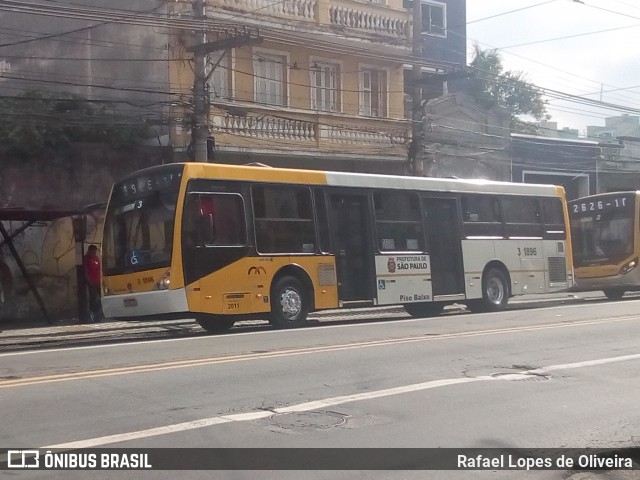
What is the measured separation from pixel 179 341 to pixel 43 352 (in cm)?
219

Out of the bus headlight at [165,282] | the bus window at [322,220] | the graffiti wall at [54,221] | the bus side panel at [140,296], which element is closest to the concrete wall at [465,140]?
the graffiti wall at [54,221]

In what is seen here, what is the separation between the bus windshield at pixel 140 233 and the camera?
15094mm

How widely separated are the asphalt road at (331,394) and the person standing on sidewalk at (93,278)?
20.1 feet

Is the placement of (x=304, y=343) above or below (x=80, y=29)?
below

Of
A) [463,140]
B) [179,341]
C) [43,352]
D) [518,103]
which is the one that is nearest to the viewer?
[43,352]

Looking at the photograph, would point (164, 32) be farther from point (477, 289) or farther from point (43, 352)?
point (43, 352)

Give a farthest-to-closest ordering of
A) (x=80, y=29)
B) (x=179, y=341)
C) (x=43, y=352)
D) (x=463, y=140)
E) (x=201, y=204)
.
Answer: (x=463, y=140) < (x=80, y=29) < (x=201, y=204) < (x=179, y=341) < (x=43, y=352)

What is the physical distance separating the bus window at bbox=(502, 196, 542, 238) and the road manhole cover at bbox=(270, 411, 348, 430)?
45.7 ft

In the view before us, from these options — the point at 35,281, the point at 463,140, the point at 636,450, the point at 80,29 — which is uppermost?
the point at 80,29

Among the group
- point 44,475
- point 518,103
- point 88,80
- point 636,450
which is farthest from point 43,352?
point 518,103

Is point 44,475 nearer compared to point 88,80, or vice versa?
point 44,475

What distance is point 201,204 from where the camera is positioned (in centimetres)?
1528

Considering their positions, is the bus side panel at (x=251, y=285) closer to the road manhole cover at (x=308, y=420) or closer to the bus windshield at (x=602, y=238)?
the road manhole cover at (x=308, y=420)

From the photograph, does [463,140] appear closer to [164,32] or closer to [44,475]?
[164,32]
